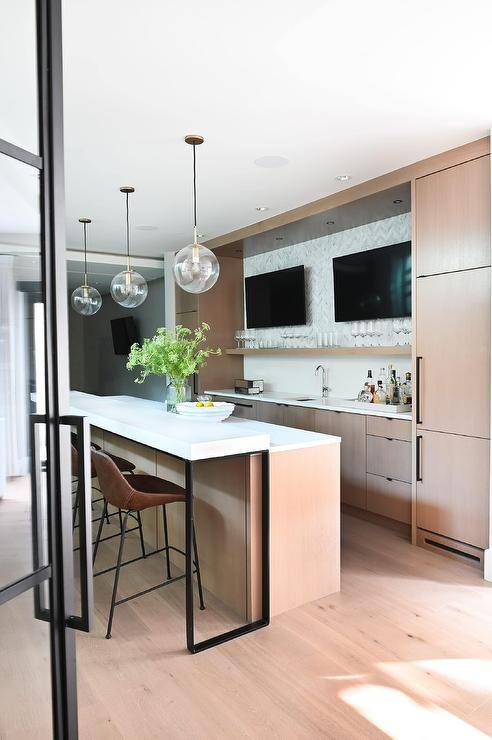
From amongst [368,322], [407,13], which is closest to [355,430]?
[368,322]

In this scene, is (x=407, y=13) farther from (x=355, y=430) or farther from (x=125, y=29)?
(x=355, y=430)

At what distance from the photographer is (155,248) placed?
6676mm

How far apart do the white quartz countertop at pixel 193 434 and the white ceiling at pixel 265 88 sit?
143cm

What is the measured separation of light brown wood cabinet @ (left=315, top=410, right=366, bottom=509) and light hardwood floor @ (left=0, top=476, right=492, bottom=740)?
122cm

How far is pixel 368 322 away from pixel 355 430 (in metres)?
1.16

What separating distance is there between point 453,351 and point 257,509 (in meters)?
1.72

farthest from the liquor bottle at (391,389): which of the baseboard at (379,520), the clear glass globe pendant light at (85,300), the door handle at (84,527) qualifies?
the door handle at (84,527)

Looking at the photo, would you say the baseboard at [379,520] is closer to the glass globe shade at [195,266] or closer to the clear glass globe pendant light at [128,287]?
the glass globe shade at [195,266]

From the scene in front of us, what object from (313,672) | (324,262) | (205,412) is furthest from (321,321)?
(313,672)

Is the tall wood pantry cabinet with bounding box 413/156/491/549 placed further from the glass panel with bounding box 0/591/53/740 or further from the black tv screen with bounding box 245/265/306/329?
the glass panel with bounding box 0/591/53/740

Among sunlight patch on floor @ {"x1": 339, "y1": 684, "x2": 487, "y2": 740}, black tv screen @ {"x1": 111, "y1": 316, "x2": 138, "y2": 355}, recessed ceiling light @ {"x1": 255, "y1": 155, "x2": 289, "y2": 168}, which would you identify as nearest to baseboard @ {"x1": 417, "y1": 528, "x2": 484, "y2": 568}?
sunlight patch on floor @ {"x1": 339, "y1": 684, "x2": 487, "y2": 740}

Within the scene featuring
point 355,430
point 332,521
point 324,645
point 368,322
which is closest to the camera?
point 324,645

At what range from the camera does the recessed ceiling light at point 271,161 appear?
3.61 meters

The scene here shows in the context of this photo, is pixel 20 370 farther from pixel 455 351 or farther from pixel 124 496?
pixel 455 351
